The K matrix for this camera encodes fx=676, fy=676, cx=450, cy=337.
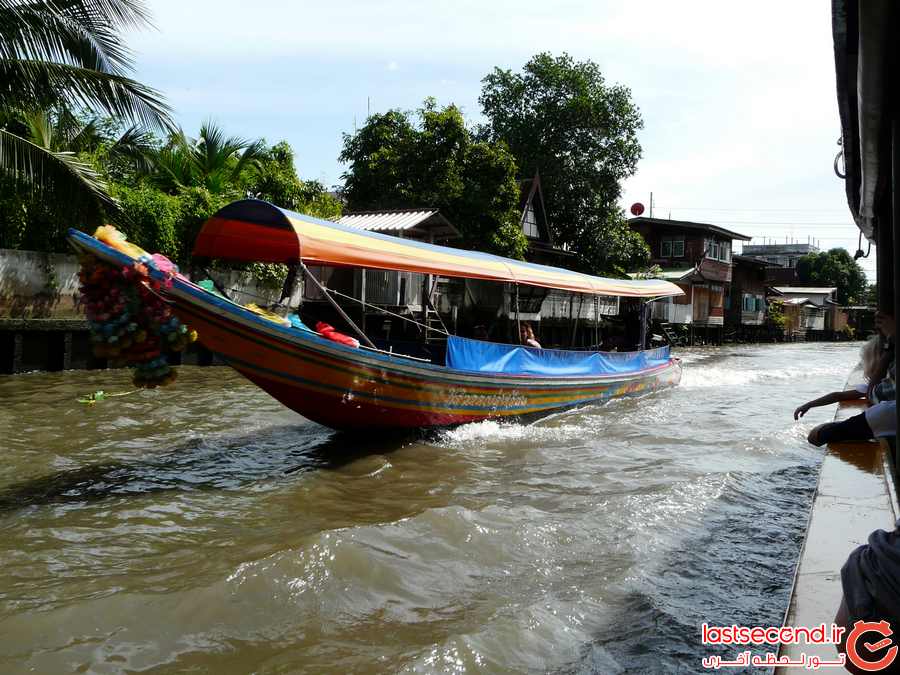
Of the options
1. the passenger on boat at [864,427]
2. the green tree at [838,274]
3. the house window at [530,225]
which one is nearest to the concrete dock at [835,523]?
the passenger on boat at [864,427]

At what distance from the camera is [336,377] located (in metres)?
7.43

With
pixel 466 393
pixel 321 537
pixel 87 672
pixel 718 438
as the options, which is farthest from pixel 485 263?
pixel 87 672

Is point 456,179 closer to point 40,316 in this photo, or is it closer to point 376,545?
point 40,316

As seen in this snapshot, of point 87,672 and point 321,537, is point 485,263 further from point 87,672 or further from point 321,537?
point 87,672

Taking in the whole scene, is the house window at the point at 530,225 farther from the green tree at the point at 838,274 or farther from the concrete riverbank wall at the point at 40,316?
the green tree at the point at 838,274

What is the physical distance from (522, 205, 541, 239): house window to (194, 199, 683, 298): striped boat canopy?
→ 18880 millimetres

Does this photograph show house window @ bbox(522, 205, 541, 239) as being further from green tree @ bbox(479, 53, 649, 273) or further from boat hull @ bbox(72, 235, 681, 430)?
boat hull @ bbox(72, 235, 681, 430)

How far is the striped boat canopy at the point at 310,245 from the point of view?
23.0 feet

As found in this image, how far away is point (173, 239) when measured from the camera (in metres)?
16.0

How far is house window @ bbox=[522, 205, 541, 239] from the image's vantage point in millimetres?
27984

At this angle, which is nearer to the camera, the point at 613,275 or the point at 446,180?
the point at 446,180

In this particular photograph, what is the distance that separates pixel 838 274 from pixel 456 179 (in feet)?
167

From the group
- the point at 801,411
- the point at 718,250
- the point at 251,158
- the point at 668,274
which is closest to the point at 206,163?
the point at 251,158

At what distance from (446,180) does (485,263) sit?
1425 cm
